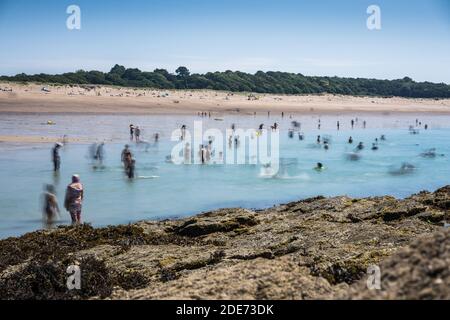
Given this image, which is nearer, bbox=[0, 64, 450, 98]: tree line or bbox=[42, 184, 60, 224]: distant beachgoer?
bbox=[42, 184, 60, 224]: distant beachgoer

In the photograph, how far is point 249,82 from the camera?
408 feet

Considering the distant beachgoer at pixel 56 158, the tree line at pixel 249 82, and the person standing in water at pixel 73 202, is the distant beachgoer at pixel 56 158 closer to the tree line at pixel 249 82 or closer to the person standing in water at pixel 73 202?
the person standing in water at pixel 73 202

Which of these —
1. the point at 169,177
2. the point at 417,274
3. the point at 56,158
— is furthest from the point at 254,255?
the point at 56,158

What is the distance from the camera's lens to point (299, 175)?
94.3ft

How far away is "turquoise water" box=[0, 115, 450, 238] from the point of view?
742 inches

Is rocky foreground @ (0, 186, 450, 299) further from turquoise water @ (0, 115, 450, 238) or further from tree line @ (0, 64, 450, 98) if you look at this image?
tree line @ (0, 64, 450, 98)

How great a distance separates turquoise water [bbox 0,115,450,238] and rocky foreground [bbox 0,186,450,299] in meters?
4.95

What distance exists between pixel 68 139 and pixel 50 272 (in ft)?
105

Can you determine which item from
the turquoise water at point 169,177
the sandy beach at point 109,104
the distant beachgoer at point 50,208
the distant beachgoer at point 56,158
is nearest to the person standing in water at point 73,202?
the turquoise water at point 169,177

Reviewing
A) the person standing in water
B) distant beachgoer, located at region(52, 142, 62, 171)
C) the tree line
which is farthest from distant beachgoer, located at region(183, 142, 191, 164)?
the tree line

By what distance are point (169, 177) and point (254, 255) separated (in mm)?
17835

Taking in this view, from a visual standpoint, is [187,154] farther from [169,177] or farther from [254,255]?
[254,255]

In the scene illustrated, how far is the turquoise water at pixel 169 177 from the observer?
18.9 meters

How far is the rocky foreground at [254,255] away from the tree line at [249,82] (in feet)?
274
